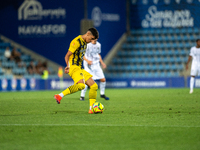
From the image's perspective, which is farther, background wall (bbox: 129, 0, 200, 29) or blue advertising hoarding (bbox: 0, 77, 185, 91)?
background wall (bbox: 129, 0, 200, 29)

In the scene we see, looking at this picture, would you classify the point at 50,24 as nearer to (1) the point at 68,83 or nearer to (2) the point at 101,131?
(1) the point at 68,83

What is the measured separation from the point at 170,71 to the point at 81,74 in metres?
17.3

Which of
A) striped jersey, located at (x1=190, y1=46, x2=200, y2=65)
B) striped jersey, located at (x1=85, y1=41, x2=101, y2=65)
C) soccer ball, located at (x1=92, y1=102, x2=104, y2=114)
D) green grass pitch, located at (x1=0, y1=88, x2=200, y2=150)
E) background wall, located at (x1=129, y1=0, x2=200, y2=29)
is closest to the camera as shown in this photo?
green grass pitch, located at (x1=0, y1=88, x2=200, y2=150)

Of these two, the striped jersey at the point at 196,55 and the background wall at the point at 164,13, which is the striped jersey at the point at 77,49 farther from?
the background wall at the point at 164,13

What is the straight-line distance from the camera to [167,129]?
6250 mm

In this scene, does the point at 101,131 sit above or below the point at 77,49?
below

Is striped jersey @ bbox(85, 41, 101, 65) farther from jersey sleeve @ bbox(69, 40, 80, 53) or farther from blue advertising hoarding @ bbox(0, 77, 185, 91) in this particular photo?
blue advertising hoarding @ bbox(0, 77, 185, 91)

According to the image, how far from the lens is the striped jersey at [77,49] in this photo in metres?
8.59

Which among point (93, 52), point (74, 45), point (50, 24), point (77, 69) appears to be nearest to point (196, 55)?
point (93, 52)

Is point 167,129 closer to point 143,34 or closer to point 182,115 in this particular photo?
point 182,115

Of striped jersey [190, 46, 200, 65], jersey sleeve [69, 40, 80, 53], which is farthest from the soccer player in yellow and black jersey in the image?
striped jersey [190, 46, 200, 65]

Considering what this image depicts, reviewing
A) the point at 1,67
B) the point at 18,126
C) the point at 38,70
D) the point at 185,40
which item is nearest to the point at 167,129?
the point at 18,126

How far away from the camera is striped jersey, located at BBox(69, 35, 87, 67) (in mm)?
8586

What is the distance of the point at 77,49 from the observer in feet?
28.5
